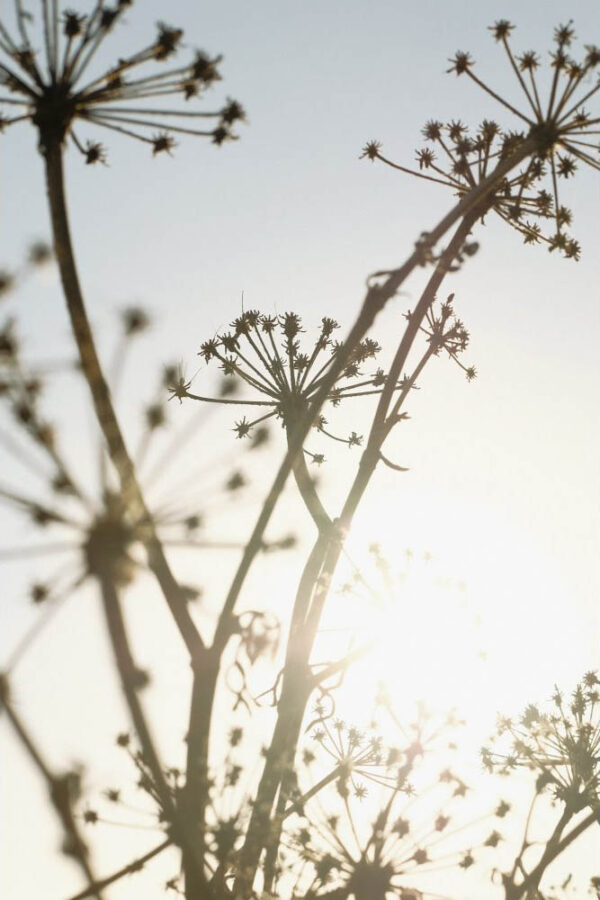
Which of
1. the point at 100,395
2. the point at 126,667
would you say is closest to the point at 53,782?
the point at 126,667

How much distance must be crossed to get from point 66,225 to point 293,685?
3.86 metres

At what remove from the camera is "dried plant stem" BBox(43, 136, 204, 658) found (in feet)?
10.2

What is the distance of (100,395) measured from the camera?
325cm

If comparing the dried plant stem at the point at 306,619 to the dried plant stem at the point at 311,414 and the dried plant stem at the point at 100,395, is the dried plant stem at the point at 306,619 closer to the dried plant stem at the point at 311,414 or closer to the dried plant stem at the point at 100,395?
the dried plant stem at the point at 311,414

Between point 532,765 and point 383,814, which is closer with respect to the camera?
point 383,814

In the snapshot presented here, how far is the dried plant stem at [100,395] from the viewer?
3094mm

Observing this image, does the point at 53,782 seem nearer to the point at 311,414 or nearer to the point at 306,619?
the point at 311,414

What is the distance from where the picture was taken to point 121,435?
3309 mm

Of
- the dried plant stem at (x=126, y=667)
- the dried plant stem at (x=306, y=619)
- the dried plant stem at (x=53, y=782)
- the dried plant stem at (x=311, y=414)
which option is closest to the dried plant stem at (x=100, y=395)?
the dried plant stem at (x=311, y=414)

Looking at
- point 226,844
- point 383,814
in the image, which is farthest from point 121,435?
point 383,814

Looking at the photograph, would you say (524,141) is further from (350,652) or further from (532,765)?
(532,765)

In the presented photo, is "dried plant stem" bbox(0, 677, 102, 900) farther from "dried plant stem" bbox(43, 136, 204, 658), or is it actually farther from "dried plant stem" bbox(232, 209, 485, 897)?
"dried plant stem" bbox(232, 209, 485, 897)

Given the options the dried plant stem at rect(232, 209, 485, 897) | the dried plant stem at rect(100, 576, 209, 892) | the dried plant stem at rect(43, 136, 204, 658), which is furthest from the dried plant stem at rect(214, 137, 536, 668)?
the dried plant stem at rect(232, 209, 485, 897)

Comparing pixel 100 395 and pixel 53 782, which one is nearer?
pixel 53 782
